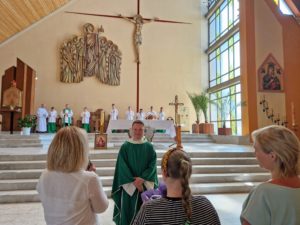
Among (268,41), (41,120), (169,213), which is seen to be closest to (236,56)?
(268,41)

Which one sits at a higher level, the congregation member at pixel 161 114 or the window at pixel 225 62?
the window at pixel 225 62

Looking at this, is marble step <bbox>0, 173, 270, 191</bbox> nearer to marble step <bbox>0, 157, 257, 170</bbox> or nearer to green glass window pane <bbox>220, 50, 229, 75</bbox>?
marble step <bbox>0, 157, 257, 170</bbox>

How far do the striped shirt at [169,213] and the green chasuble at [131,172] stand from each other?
1467 millimetres

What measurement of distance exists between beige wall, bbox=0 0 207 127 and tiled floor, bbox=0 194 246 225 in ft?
31.1

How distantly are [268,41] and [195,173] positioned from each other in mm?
6160

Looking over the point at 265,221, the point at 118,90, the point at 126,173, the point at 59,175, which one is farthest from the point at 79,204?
the point at 118,90

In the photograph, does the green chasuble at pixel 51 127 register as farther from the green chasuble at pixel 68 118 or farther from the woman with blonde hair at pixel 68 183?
the woman with blonde hair at pixel 68 183

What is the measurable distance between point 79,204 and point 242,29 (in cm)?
969

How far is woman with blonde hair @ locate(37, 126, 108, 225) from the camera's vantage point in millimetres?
1374

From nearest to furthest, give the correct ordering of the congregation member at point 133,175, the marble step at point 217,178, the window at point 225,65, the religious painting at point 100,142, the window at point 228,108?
the congregation member at point 133,175
the marble step at point 217,178
the religious painting at point 100,142
the window at point 228,108
the window at point 225,65

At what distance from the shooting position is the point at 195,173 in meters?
5.47

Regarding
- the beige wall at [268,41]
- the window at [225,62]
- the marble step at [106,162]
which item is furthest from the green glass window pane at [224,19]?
the marble step at [106,162]

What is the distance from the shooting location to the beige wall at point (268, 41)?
9.23m

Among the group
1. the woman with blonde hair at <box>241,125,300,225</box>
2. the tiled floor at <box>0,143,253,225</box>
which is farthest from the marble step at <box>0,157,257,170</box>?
the woman with blonde hair at <box>241,125,300,225</box>
